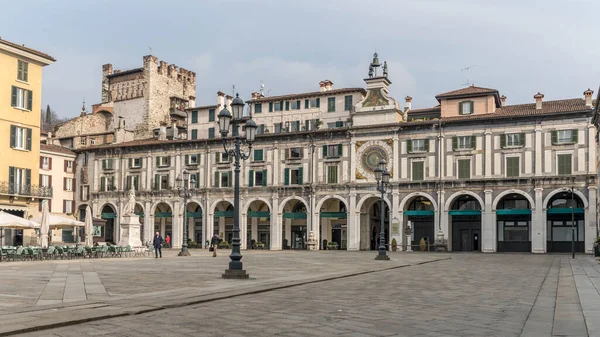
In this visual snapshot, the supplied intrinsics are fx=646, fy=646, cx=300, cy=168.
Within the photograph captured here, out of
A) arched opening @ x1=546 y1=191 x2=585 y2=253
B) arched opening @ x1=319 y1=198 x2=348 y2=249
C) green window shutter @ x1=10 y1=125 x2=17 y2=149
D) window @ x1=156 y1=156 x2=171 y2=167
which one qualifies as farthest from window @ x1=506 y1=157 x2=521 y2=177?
green window shutter @ x1=10 y1=125 x2=17 y2=149

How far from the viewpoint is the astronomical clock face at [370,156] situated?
2509 inches

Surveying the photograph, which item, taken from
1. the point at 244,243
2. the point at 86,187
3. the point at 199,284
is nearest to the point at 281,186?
the point at 244,243

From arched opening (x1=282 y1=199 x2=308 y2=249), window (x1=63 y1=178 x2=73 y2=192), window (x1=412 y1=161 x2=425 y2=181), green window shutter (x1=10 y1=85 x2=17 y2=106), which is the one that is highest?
green window shutter (x1=10 y1=85 x2=17 y2=106)

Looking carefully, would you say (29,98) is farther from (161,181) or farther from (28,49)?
(161,181)

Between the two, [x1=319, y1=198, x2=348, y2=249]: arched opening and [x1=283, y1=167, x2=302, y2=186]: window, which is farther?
[x1=319, y1=198, x2=348, y2=249]: arched opening

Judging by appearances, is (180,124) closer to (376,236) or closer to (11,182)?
(376,236)

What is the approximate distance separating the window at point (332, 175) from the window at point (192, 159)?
15.8 metres

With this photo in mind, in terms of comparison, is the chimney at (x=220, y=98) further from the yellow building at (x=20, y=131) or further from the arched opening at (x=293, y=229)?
the yellow building at (x=20, y=131)

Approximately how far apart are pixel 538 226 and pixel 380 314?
159 ft

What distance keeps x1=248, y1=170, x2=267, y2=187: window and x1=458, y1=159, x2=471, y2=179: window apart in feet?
68.0

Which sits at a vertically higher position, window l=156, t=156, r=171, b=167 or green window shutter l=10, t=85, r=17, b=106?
green window shutter l=10, t=85, r=17, b=106

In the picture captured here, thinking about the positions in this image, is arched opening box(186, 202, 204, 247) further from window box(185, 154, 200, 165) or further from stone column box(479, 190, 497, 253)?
stone column box(479, 190, 497, 253)

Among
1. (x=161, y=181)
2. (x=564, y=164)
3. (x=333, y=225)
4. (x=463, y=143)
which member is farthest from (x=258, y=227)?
(x=564, y=164)

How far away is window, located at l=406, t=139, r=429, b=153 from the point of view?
61938mm
